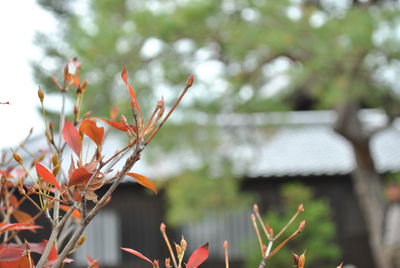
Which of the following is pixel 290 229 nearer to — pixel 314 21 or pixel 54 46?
pixel 314 21

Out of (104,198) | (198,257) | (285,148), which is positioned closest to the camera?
(104,198)

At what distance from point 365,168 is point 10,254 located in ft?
19.6

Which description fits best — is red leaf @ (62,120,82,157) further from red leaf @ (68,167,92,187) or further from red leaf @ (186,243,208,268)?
red leaf @ (186,243,208,268)

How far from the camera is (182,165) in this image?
5.80 meters

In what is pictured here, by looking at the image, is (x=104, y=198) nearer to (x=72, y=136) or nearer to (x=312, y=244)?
(x=72, y=136)

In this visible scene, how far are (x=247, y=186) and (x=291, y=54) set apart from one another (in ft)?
10.9

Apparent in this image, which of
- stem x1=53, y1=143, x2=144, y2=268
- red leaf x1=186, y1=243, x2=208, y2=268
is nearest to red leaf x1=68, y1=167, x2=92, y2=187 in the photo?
stem x1=53, y1=143, x2=144, y2=268

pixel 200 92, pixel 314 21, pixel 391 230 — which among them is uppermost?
pixel 314 21

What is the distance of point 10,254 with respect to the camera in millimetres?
796

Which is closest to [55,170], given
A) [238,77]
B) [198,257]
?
[198,257]

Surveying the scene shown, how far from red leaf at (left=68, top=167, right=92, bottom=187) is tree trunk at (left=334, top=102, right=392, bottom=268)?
5.34 meters

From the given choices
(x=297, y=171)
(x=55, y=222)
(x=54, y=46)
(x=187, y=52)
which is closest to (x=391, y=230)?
(x=187, y=52)

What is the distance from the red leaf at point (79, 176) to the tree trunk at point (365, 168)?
17.5 feet

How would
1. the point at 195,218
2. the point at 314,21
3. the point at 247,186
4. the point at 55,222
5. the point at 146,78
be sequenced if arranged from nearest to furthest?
the point at 55,222 < the point at 314,21 < the point at 146,78 < the point at 195,218 < the point at 247,186
